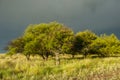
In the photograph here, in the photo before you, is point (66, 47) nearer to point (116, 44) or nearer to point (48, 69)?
point (116, 44)

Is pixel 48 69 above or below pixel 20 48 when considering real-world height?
below

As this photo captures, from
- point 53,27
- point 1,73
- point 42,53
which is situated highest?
point 53,27

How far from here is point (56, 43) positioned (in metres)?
63.2

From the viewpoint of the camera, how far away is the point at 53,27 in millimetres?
67188

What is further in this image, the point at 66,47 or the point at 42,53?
the point at 42,53

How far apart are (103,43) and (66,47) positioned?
21745 mm

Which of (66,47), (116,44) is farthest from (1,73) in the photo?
(116,44)

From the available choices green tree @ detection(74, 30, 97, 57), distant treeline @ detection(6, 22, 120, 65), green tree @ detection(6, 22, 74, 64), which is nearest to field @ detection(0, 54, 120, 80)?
distant treeline @ detection(6, 22, 120, 65)

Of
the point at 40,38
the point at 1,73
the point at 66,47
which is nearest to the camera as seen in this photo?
the point at 1,73

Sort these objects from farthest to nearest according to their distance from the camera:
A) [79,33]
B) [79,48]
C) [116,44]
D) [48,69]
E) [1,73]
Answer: [116,44] < [79,33] < [79,48] < [48,69] < [1,73]

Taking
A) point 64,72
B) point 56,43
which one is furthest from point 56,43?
point 64,72

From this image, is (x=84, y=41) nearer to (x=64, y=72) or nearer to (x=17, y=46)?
(x=17, y=46)

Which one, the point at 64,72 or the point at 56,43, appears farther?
the point at 56,43

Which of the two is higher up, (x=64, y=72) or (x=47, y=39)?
(x=47, y=39)
